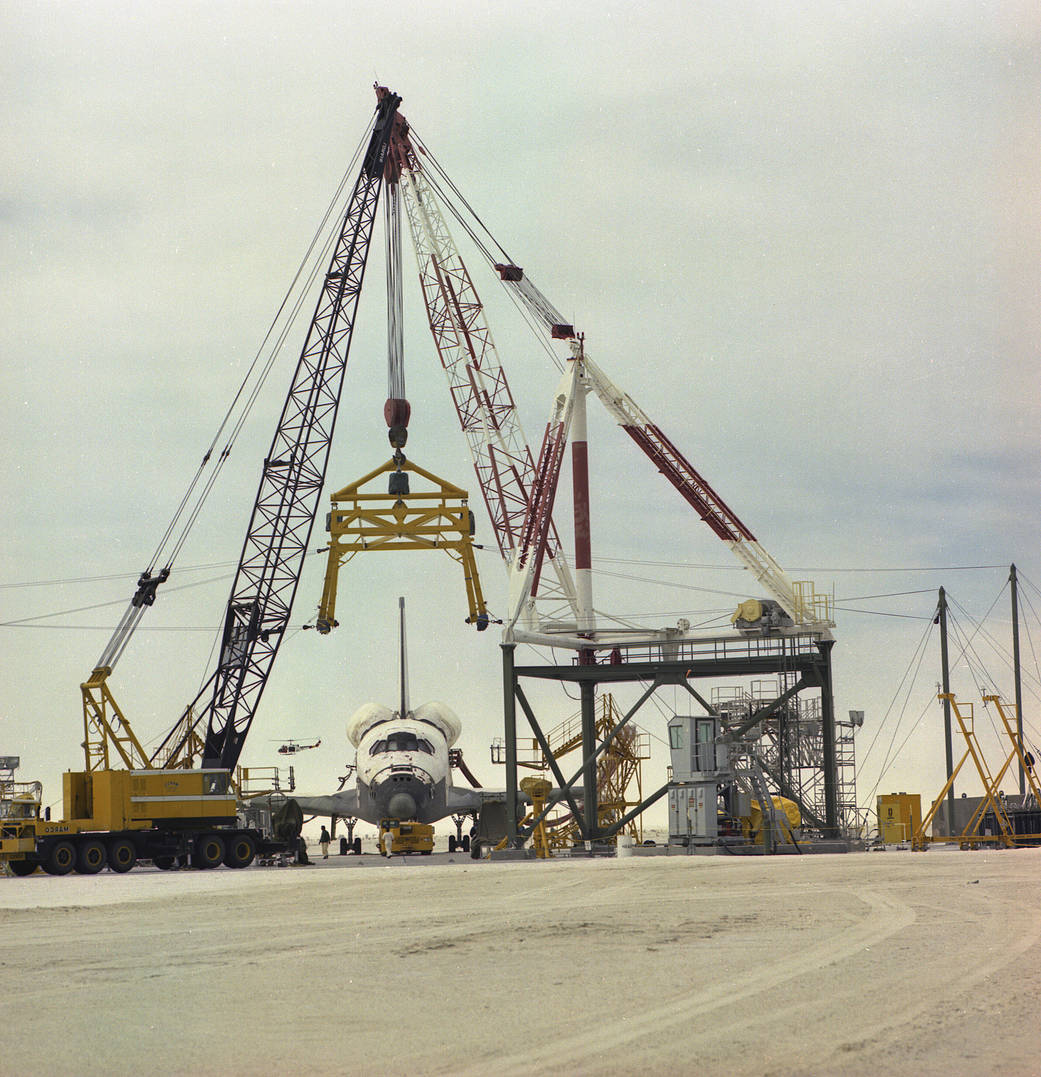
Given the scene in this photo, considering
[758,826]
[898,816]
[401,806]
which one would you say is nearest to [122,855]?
[401,806]

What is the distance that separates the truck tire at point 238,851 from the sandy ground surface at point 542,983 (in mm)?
21309

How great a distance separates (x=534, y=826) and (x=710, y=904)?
3391 centimetres

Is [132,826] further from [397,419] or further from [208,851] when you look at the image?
[397,419]

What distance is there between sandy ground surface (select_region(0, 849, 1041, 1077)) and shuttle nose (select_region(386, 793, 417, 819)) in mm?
33917

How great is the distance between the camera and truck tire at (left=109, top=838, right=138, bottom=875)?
48969mm

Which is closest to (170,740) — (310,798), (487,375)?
(310,798)

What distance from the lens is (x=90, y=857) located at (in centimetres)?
4866

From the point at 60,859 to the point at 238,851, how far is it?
5.90m

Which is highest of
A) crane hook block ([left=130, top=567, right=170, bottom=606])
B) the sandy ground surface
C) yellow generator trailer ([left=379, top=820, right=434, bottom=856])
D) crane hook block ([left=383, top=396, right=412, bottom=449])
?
crane hook block ([left=383, top=396, right=412, bottom=449])

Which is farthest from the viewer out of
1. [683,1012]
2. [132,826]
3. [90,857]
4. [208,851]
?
[208,851]

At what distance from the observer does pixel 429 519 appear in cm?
6612

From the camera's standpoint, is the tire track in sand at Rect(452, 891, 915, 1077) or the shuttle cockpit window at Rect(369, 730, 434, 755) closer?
the tire track in sand at Rect(452, 891, 915, 1077)

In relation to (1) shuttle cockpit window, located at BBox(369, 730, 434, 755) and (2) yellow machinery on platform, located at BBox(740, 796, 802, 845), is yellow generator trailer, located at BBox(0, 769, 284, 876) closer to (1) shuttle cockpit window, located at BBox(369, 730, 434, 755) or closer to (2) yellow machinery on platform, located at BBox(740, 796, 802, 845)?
(2) yellow machinery on platform, located at BBox(740, 796, 802, 845)

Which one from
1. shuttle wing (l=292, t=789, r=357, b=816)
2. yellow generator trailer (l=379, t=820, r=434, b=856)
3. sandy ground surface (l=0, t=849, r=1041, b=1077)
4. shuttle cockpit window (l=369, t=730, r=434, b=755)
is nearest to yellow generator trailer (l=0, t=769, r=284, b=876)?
yellow generator trailer (l=379, t=820, r=434, b=856)
